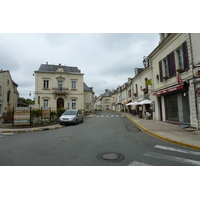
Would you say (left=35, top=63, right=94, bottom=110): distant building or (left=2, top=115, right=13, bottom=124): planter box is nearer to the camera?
(left=2, top=115, right=13, bottom=124): planter box

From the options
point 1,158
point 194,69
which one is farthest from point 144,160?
point 194,69

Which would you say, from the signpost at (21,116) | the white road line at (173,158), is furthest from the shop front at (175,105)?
the signpost at (21,116)

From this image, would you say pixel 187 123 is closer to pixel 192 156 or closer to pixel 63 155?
pixel 192 156

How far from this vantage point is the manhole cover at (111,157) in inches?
146

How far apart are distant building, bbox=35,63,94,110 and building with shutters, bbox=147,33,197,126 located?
16.0m

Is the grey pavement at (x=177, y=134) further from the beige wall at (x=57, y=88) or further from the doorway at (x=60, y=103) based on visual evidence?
the doorway at (x=60, y=103)

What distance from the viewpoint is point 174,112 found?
10.7 m

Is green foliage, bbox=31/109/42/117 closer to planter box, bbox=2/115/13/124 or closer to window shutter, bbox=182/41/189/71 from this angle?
planter box, bbox=2/115/13/124

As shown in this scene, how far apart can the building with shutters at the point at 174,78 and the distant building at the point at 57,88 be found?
15983 mm

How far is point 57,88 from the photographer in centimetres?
2411

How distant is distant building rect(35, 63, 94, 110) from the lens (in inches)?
928

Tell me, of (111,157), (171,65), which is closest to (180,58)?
(171,65)

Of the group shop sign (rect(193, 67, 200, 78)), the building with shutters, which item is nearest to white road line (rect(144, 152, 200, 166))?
the building with shutters

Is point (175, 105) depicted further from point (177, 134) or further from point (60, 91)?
point (60, 91)
